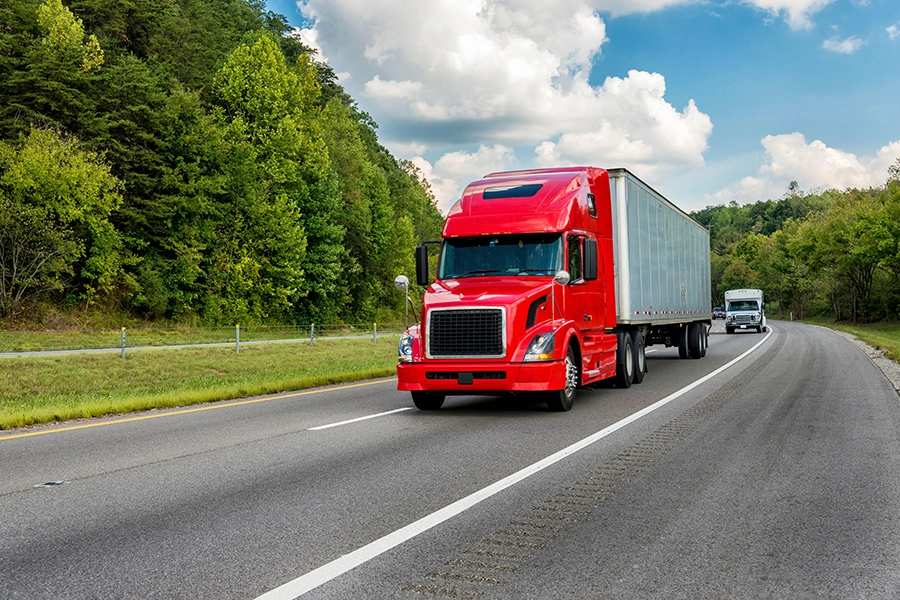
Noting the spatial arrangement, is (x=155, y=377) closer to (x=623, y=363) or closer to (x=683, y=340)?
(x=623, y=363)

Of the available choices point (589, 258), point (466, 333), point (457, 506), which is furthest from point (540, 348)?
point (457, 506)

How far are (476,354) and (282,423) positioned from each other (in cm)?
284

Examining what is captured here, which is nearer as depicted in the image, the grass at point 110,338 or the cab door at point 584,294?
the cab door at point 584,294

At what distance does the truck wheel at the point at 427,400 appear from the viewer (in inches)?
477

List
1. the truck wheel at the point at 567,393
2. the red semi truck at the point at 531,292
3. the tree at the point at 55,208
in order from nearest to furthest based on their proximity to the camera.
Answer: the red semi truck at the point at 531,292
the truck wheel at the point at 567,393
the tree at the point at 55,208

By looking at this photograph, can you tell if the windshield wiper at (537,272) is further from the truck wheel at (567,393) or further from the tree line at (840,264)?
the tree line at (840,264)

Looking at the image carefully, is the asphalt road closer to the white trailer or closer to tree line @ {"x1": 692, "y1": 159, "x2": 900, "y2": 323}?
the white trailer

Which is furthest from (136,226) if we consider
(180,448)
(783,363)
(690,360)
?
(180,448)

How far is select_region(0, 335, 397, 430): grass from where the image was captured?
41.8 ft

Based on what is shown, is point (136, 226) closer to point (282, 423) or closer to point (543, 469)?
point (282, 423)

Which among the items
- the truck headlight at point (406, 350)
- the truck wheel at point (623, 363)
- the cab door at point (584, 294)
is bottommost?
the truck wheel at point (623, 363)

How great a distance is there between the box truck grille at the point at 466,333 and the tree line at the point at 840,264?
65441 mm

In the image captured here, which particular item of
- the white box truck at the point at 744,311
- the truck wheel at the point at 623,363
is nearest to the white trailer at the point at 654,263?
the truck wheel at the point at 623,363

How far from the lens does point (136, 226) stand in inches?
1553
